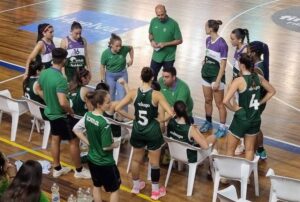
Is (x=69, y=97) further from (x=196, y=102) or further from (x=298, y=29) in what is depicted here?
(x=298, y=29)

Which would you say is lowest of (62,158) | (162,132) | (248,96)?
(62,158)

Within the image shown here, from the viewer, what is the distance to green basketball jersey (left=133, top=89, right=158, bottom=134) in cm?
729

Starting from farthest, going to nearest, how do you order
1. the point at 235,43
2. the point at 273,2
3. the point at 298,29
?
the point at 273,2
the point at 298,29
the point at 235,43

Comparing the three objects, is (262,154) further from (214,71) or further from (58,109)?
(58,109)

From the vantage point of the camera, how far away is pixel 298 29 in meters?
16.4

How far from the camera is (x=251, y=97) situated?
25.0ft

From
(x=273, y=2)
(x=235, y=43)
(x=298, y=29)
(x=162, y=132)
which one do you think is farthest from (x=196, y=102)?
(x=273, y=2)

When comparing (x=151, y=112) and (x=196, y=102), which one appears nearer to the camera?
(x=151, y=112)

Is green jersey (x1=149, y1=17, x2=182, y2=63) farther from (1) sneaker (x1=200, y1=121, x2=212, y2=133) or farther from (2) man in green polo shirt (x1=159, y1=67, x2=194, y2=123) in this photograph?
(2) man in green polo shirt (x1=159, y1=67, x2=194, y2=123)

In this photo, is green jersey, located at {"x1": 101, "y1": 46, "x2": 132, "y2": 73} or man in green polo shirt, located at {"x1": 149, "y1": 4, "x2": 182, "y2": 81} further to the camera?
man in green polo shirt, located at {"x1": 149, "y1": 4, "x2": 182, "y2": 81}

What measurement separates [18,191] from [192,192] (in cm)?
361

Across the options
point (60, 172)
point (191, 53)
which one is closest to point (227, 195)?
point (60, 172)

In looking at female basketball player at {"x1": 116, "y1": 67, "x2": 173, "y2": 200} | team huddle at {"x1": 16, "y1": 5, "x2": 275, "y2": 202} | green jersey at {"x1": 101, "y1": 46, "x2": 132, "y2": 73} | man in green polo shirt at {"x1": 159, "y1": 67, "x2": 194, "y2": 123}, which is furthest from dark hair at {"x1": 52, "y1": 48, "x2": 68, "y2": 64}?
green jersey at {"x1": 101, "y1": 46, "x2": 132, "y2": 73}

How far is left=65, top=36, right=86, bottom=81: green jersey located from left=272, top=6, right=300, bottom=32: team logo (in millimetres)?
8427
